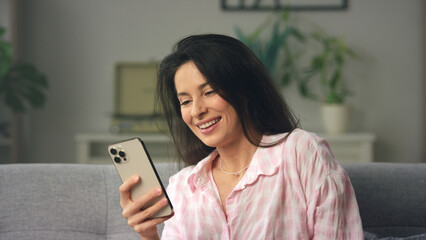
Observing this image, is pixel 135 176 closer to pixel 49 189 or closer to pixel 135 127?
pixel 49 189

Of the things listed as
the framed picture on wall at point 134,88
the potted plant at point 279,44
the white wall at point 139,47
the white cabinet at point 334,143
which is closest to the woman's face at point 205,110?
the white cabinet at point 334,143

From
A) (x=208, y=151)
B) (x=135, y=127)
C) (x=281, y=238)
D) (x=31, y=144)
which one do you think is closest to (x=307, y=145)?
(x=281, y=238)

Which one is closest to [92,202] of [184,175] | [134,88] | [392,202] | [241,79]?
[184,175]

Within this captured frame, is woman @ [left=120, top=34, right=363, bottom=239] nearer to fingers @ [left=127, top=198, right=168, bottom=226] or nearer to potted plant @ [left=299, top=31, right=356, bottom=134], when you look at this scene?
fingers @ [left=127, top=198, right=168, bottom=226]

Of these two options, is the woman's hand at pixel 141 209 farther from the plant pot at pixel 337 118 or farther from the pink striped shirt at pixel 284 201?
the plant pot at pixel 337 118

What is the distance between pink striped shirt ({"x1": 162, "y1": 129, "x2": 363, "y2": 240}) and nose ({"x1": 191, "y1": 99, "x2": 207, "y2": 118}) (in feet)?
0.58

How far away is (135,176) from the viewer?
103 cm

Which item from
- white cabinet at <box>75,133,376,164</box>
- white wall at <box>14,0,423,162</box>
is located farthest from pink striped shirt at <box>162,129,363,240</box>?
white wall at <box>14,0,423,162</box>

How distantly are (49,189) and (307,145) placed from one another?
81 cm

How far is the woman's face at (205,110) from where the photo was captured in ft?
3.54

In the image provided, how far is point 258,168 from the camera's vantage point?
1067mm

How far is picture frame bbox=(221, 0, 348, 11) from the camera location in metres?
3.50

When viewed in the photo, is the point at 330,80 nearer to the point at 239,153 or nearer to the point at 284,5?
the point at 284,5

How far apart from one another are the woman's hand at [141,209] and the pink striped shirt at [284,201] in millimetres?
139
